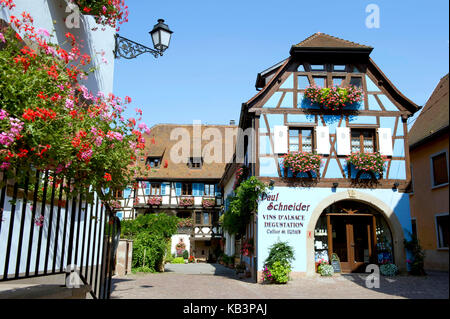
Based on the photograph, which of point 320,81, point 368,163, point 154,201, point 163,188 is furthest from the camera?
point 163,188

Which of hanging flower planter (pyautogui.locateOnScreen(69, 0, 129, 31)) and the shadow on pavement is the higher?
hanging flower planter (pyautogui.locateOnScreen(69, 0, 129, 31))

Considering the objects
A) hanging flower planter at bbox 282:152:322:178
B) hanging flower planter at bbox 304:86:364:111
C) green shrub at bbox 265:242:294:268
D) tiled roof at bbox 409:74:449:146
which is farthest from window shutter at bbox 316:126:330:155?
tiled roof at bbox 409:74:449:146

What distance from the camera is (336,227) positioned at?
15.2 meters

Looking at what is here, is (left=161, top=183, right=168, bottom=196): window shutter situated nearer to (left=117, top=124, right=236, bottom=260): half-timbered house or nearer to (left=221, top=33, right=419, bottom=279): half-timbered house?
(left=117, top=124, right=236, bottom=260): half-timbered house

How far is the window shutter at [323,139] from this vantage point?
14.9 metres

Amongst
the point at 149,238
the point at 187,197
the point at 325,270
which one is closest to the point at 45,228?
the point at 325,270

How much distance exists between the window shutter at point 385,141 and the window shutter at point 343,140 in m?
1.18

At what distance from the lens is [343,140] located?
49.2ft

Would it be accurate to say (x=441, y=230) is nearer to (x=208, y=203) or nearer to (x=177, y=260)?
(x=208, y=203)

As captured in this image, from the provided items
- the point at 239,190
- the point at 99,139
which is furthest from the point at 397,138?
the point at 99,139

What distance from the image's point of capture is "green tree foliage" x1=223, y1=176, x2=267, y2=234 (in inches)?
561

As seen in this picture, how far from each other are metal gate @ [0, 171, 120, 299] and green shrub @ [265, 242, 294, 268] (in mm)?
8242

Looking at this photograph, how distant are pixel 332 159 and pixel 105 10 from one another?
1026 centimetres

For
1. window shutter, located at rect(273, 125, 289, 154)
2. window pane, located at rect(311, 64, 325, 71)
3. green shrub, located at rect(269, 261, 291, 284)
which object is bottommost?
green shrub, located at rect(269, 261, 291, 284)
